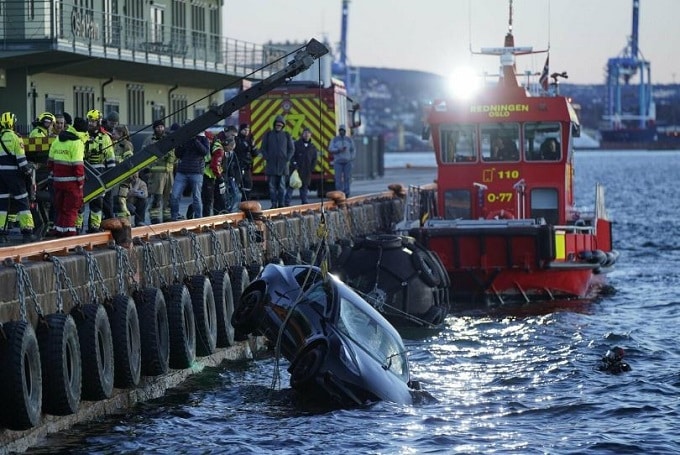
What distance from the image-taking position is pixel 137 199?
992 inches

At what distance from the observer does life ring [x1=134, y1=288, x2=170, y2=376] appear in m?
18.9

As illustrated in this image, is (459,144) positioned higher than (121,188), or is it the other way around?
(459,144)

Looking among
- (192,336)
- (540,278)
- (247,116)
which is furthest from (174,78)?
(192,336)

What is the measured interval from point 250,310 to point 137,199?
724 cm

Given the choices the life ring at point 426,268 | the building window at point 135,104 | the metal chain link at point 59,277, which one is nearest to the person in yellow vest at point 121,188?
the life ring at point 426,268

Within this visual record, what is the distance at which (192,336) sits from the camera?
20.8m

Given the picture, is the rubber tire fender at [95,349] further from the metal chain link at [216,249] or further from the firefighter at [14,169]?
the metal chain link at [216,249]

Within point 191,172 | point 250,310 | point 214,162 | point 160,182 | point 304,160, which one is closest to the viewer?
point 250,310

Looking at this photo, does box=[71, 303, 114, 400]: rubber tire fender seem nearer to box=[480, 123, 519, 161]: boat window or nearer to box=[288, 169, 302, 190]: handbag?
box=[480, 123, 519, 161]: boat window

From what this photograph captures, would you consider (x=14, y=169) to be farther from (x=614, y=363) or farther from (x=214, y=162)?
(x=614, y=363)

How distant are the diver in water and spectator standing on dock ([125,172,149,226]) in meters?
7.11

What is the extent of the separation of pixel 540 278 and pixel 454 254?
1754 millimetres

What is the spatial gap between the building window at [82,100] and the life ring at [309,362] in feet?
82.2

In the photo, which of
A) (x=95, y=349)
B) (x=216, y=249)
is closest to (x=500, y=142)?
(x=216, y=249)
